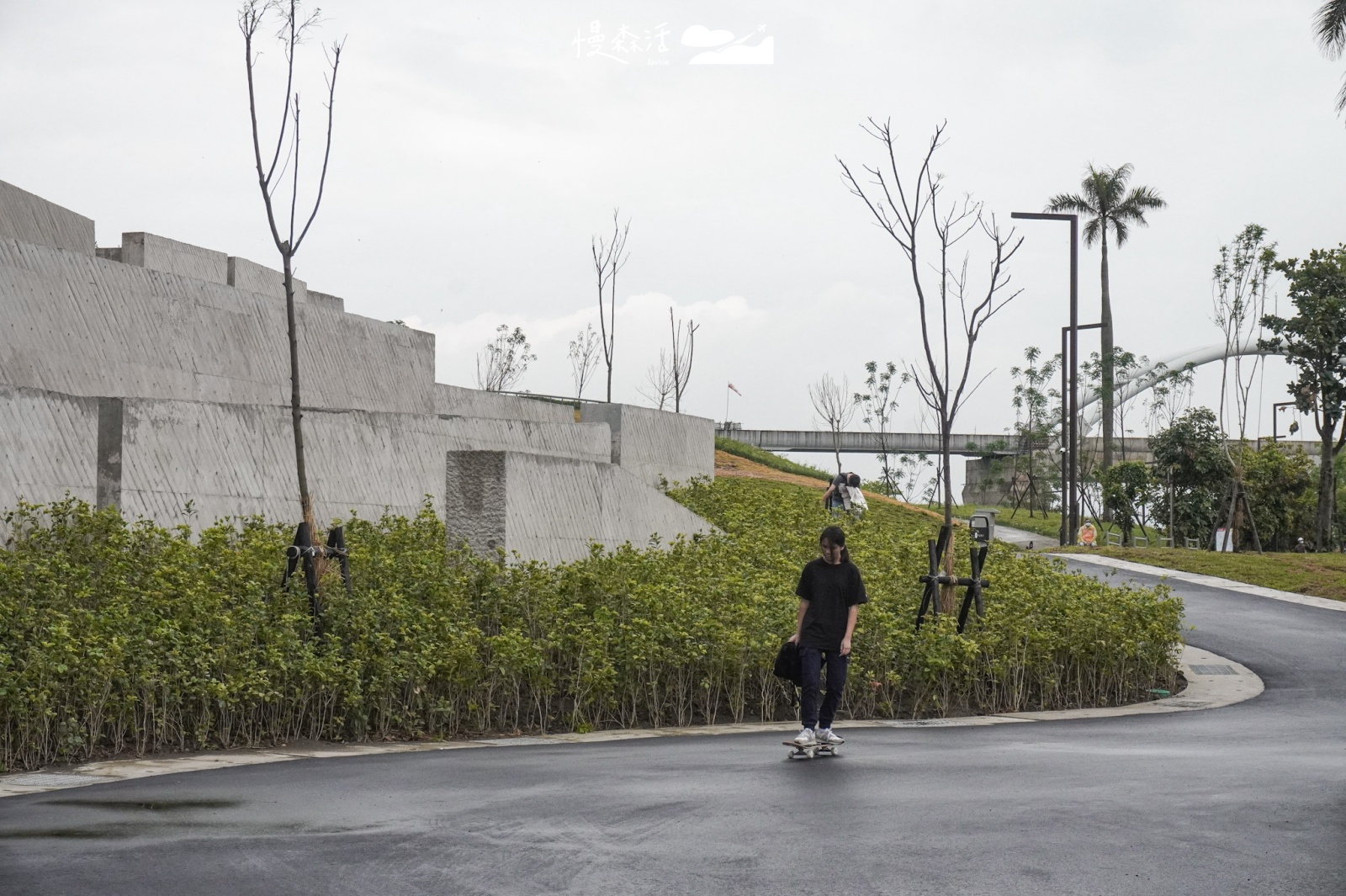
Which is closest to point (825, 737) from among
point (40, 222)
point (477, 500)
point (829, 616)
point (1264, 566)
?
point (829, 616)

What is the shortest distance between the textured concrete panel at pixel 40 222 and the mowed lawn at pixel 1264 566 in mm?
20784

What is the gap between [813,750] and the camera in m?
9.11

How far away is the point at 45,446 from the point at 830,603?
7.55m

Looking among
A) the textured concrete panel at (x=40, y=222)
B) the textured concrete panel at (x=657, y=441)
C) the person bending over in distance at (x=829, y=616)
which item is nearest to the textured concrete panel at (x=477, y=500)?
the textured concrete panel at (x=40, y=222)

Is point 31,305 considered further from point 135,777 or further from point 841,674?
point 841,674

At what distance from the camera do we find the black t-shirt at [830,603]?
9.52m

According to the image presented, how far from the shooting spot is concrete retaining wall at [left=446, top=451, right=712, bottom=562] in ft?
48.5

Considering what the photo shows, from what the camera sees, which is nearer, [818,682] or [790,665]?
[818,682]

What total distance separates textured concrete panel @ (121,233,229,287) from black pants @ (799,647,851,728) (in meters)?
12.2

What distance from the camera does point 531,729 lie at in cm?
1124

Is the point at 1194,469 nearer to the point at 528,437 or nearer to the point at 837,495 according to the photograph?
the point at 837,495

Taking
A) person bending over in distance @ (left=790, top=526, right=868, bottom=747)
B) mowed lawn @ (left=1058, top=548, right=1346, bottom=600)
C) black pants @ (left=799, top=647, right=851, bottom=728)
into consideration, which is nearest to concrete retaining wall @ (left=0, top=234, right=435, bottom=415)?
person bending over in distance @ (left=790, top=526, right=868, bottom=747)

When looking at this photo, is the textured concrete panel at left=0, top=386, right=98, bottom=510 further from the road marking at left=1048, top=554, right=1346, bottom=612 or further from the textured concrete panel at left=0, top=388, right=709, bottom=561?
the road marking at left=1048, top=554, right=1346, bottom=612

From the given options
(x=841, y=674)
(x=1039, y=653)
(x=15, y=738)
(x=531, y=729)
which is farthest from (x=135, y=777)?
(x=1039, y=653)
